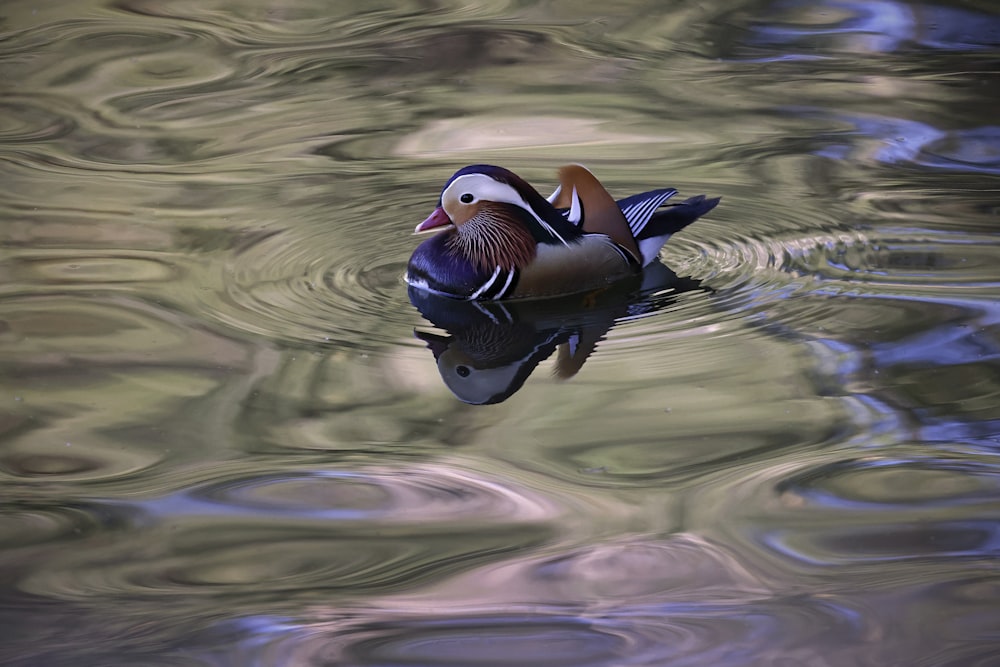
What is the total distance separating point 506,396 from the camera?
14.9 feet

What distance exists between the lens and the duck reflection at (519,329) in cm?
468

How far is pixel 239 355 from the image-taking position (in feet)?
15.8

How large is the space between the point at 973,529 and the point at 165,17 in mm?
7534

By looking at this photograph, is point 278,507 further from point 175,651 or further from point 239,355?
point 239,355

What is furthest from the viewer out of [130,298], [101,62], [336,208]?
[101,62]

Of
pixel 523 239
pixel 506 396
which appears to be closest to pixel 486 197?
pixel 523 239

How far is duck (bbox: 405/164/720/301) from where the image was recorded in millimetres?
5270

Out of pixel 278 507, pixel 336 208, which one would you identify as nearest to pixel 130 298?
pixel 336 208

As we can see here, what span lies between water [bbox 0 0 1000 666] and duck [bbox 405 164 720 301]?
218 millimetres

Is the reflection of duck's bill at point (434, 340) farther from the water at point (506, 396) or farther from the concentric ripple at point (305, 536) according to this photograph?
the concentric ripple at point (305, 536)

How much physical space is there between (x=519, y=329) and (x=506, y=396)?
0.58 m

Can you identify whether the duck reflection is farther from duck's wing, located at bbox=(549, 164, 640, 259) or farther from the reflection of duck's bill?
duck's wing, located at bbox=(549, 164, 640, 259)

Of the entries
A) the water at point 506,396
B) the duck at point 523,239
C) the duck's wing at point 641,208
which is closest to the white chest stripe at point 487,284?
the duck at point 523,239

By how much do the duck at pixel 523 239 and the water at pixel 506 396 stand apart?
22 cm
